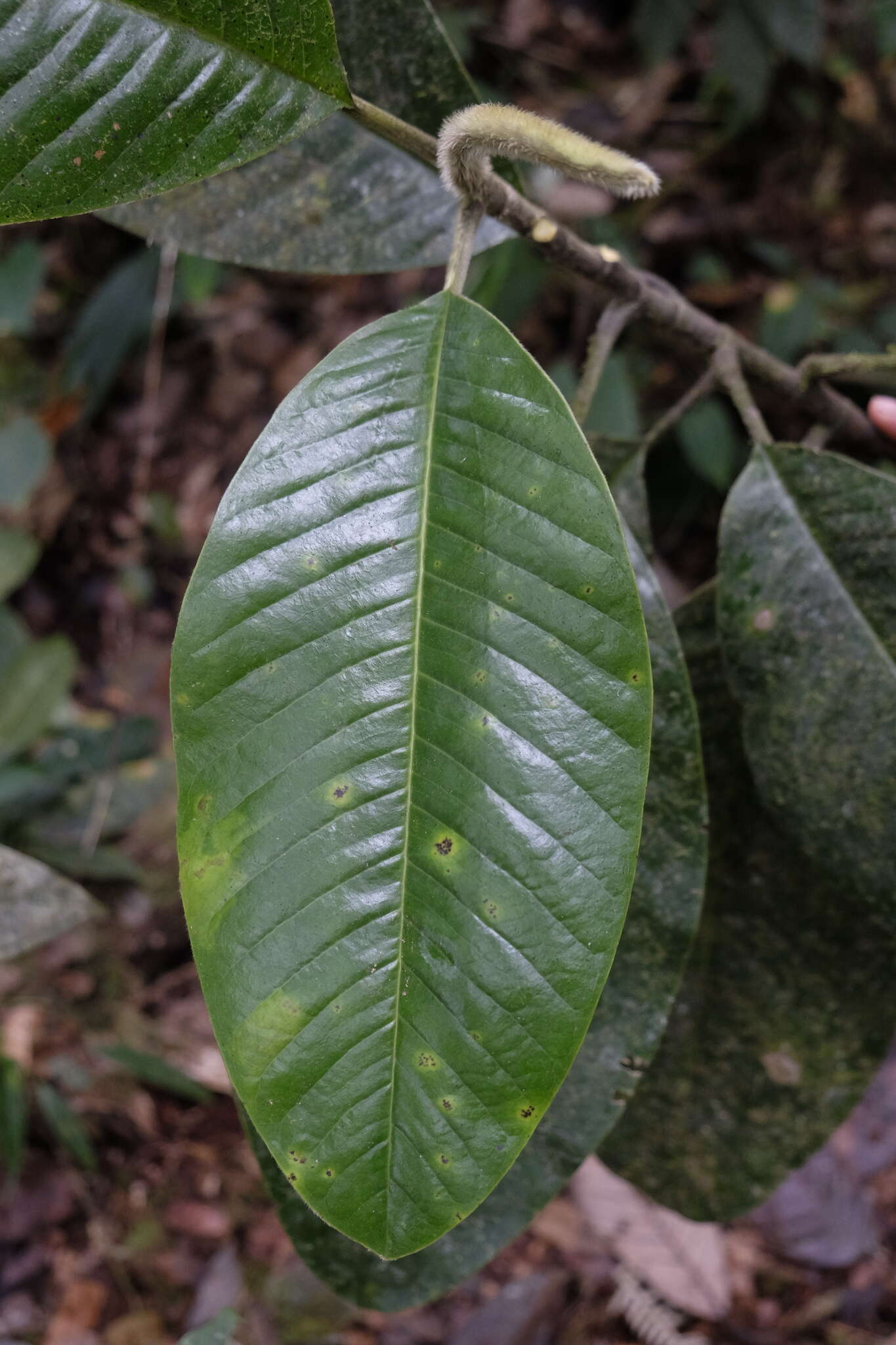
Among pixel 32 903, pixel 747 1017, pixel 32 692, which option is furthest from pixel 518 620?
pixel 32 692

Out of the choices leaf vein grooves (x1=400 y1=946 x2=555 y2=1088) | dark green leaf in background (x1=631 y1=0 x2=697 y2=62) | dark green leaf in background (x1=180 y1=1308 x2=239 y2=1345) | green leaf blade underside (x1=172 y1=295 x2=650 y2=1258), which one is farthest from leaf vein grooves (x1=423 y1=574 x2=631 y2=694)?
dark green leaf in background (x1=631 y1=0 x2=697 y2=62)

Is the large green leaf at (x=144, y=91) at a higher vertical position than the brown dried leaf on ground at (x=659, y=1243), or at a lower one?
higher

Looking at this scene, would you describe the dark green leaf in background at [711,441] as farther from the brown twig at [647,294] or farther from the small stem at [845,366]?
the small stem at [845,366]

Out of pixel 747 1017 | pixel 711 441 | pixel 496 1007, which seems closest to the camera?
pixel 496 1007

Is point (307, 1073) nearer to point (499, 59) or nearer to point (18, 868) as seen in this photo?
point (18, 868)

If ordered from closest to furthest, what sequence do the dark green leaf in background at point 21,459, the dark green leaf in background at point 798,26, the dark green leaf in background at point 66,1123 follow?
the dark green leaf in background at point 66,1123 → the dark green leaf in background at point 798,26 → the dark green leaf in background at point 21,459

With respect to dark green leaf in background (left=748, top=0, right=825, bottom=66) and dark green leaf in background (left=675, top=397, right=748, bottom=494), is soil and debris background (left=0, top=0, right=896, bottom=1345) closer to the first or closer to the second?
dark green leaf in background (left=675, top=397, right=748, bottom=494)

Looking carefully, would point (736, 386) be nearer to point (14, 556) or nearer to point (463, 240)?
point (463, 240)

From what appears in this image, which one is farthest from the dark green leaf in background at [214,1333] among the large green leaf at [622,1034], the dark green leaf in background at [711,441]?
the dark green leaf in background at [711,441]
